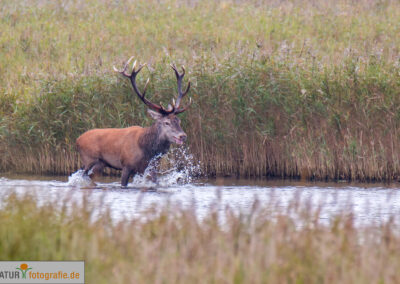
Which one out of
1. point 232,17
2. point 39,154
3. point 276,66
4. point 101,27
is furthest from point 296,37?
point 39,154

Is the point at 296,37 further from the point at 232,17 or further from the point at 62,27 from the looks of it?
the point at 62,27

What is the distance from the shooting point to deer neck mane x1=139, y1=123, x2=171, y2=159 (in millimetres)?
12375

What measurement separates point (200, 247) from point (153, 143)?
22.2 feet

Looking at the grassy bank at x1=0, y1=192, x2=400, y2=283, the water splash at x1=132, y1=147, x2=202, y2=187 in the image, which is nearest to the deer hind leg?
the water splash at x1=132, y1=147, x2=202, y2=187

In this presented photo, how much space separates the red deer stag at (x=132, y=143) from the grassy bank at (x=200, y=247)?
5364mm

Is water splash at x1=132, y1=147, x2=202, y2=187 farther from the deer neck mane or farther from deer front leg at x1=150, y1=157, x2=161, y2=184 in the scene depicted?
the deer neck mane

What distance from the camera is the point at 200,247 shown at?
5.73 meters

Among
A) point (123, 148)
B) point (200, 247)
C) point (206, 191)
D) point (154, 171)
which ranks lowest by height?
point (206, 191)

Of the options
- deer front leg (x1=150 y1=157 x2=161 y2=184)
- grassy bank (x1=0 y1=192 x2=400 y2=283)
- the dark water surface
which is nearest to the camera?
grassy bank (x1=0 y1=192 x2=400 y2=283)

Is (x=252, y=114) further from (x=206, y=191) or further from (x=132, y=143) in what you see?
(x=132, y=143)

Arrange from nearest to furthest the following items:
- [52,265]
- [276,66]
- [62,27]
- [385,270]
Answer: [385,270]
[52,265]
[276,66]
[62,27]

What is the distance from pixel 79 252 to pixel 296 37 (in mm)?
22384

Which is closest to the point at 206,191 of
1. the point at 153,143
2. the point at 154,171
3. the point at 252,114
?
the point at 154,171

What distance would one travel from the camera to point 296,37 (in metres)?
27.2
